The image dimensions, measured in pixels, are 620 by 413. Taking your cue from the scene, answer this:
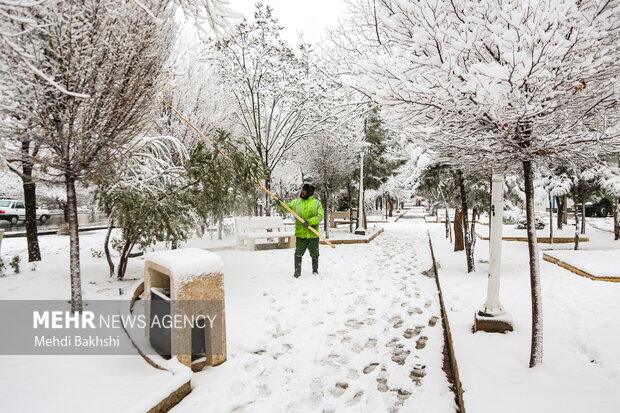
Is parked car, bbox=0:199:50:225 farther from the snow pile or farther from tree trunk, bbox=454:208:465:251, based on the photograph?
the snow pile

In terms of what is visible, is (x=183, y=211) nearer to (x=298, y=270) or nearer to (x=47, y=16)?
(x=298, y=270)

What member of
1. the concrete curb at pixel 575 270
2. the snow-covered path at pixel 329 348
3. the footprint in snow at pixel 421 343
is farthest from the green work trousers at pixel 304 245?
the concrete curb at pixel 575 270

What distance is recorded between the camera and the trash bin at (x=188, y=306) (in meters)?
3.11

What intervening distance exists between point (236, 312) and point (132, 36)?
389 cm

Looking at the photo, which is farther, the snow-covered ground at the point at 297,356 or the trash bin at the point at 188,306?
the trash bin at the point at 188,306

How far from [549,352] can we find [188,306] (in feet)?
11.5

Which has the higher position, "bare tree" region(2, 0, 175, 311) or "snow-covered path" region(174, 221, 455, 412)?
"bare tree" region(2, 0, 175, 311)

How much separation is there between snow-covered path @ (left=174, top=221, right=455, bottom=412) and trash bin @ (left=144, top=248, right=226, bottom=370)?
0.87 feet

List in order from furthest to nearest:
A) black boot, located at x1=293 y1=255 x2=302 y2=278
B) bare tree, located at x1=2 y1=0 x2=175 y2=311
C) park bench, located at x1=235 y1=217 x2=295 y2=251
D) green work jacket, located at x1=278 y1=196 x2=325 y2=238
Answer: park bench, located at x1=235 y1=217 x2=295 y2=251 < green work jacket, located at x1=278 y1=196 x2=325 y2=238 < black boot, located at x1=293 y1=255 x2=302 y2=278 < bare tree, located at x1=2 y1=0 x2=175 y2=311

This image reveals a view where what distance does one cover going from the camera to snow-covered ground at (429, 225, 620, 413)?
2.57 m

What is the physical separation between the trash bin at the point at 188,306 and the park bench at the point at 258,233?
7.41 metres

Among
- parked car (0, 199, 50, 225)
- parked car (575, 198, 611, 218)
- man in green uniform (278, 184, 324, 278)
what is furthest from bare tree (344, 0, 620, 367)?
parked car (575, 198, 611, 218)

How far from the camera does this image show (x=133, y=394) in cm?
277

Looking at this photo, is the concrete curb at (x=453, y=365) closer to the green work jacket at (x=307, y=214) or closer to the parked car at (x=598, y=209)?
the green work jacket at (x=307, y=214)
